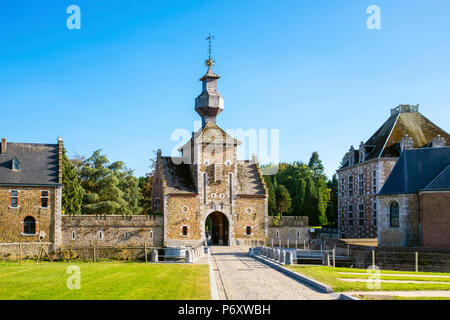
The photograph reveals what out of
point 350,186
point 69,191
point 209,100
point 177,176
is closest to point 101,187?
point 69,191

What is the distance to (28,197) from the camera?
3806 cm

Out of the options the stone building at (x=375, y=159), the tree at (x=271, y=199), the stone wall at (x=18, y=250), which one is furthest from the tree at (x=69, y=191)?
the tree at (x=271, y=199)

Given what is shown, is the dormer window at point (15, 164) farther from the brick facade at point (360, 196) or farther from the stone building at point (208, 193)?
the brick facade at point (360, 196)

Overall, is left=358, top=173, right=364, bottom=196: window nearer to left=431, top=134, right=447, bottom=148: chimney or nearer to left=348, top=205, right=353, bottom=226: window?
left=348, top=205, right=353, bottom=226: window

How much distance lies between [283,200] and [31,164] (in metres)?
39.9

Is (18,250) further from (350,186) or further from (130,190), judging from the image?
(350,186)

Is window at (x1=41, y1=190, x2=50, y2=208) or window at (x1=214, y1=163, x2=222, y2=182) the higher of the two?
window at (x1=214, y1=163, x2=222, y2=182)

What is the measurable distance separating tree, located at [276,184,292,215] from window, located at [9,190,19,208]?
40921mm

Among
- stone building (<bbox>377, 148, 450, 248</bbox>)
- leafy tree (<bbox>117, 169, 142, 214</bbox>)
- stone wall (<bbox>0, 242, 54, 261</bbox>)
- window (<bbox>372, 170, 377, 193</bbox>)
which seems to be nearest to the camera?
stone building (<bbox>377, 148, 450, 248</bbox>)

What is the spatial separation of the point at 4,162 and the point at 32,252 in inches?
308

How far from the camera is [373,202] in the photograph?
41.0 meters

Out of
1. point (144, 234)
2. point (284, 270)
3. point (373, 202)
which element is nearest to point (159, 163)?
point (144, 234)

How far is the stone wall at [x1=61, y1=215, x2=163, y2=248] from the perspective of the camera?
3978 centimetres

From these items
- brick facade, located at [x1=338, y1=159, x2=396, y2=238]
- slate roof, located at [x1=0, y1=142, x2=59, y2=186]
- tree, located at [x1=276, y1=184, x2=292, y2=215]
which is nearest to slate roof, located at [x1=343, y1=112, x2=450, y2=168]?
brick facade, located at [x1=338, y1=159, x2=396, y2=238]
